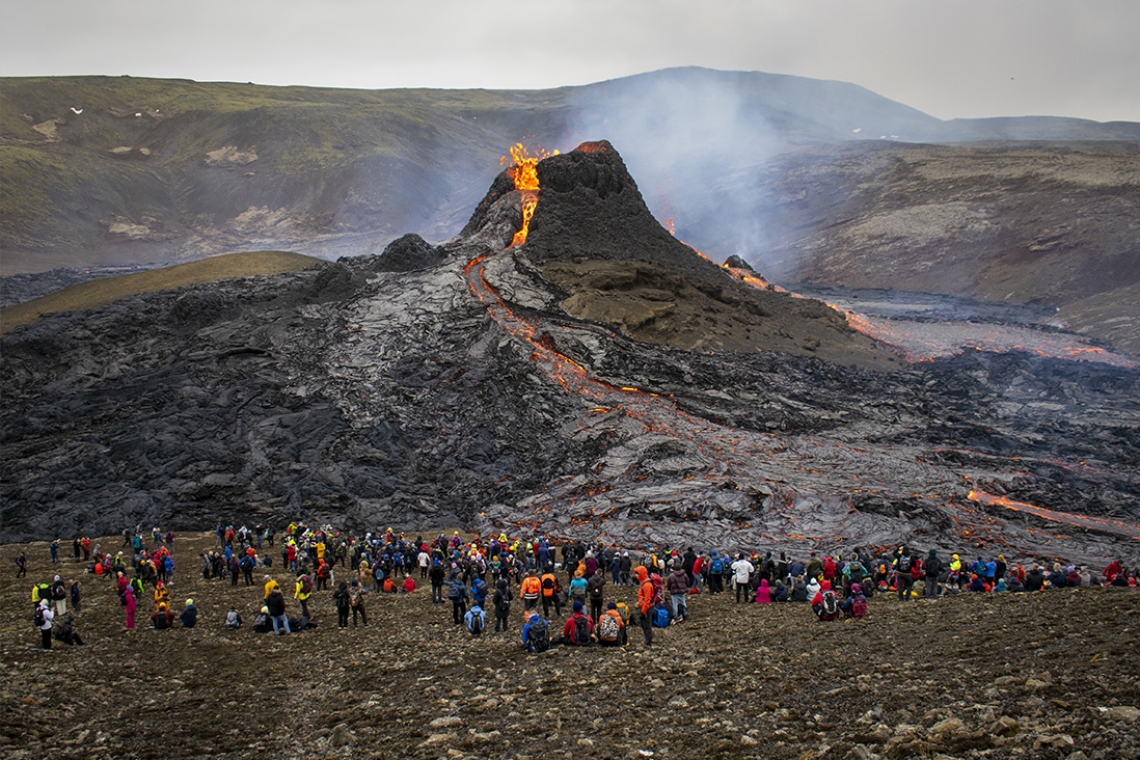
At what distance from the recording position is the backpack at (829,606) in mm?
18547

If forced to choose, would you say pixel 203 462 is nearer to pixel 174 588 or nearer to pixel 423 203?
pixel 174 588

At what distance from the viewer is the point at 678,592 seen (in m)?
19.5

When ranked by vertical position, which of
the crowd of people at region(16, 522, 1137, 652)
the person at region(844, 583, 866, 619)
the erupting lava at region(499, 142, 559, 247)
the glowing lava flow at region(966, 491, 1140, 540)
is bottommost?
the glowing lava flow at region(966, 491, 1140, 540)

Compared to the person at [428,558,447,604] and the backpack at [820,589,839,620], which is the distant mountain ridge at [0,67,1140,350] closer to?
the backpack at [820,589,839,620]

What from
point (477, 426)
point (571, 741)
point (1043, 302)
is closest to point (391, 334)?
point (477, 426)

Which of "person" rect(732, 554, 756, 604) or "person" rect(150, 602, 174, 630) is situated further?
"person" rect(732, 554, 756, 604)

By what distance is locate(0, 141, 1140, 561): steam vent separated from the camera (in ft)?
123

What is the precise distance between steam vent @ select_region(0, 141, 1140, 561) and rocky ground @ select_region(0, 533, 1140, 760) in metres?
16.7

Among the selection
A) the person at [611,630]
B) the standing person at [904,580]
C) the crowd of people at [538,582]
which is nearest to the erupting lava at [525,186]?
the crowd of people at [538,582]

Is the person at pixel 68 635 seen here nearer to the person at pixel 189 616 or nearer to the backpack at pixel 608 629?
the person at pixel 189 616

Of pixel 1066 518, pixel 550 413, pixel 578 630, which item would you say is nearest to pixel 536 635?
pixel 578 630

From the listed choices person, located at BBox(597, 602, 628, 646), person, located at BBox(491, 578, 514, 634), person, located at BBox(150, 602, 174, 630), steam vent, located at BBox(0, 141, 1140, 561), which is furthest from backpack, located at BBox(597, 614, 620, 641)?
steam vent, located at BBox(0, 141, 1140, 561)

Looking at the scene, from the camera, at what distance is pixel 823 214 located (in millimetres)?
128500

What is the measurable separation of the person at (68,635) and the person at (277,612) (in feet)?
12.9
